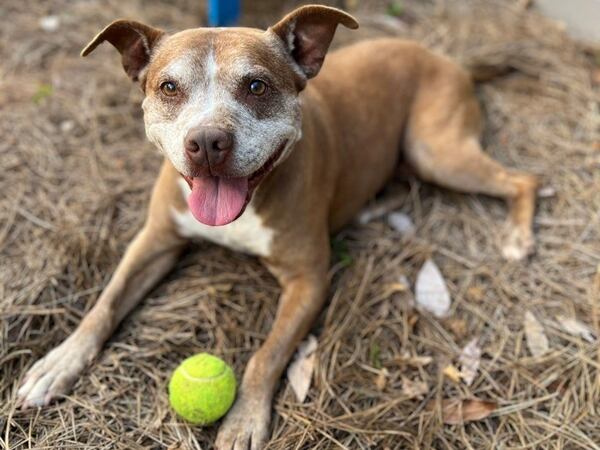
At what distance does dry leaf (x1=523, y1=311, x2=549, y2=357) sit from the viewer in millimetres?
3324

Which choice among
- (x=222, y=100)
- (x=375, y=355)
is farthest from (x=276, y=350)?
(x=222, y=100)

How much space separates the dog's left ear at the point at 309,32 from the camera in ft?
9.11

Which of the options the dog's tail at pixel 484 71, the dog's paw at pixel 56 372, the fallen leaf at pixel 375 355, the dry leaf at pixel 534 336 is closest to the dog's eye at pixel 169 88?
the dog's paw at pixel 56 372

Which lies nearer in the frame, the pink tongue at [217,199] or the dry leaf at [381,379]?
the pink tongue at [217,199]

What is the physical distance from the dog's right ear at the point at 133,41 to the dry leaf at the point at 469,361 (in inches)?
86.2

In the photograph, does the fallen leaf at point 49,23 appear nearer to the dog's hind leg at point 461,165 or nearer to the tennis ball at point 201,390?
the dog's hind leg at point 461,165

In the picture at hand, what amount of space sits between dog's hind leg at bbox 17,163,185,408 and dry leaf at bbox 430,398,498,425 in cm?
167

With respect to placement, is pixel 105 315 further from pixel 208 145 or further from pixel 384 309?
pixel 384 309

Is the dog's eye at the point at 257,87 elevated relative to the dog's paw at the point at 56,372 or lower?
elevated

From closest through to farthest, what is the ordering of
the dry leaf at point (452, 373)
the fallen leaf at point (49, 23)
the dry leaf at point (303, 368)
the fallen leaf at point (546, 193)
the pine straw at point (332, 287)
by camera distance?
the pine straw at point (332, 287) < the dry leaf at point (303, 368) < the dry leaf at point (452, 373) < the fallen leaf at point (546, 193) < the fallen leaf at point (49, 23)

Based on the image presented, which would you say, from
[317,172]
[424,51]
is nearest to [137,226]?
[317,172]

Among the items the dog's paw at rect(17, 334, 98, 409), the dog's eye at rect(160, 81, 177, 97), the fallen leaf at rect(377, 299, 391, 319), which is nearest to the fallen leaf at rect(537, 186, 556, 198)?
the fallen leaf at rect(377, 299, 391, 319)

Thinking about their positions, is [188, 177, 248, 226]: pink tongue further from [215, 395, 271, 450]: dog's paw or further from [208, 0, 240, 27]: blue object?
[208, 0, 240, 27]: blue object

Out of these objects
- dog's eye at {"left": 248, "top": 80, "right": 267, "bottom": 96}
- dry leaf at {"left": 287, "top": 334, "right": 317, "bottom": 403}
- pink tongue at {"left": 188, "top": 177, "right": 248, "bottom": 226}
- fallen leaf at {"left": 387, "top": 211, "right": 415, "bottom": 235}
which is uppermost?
dog's eye at {"left": 248, "top": 80, "right": 267, "bottom": 96}
